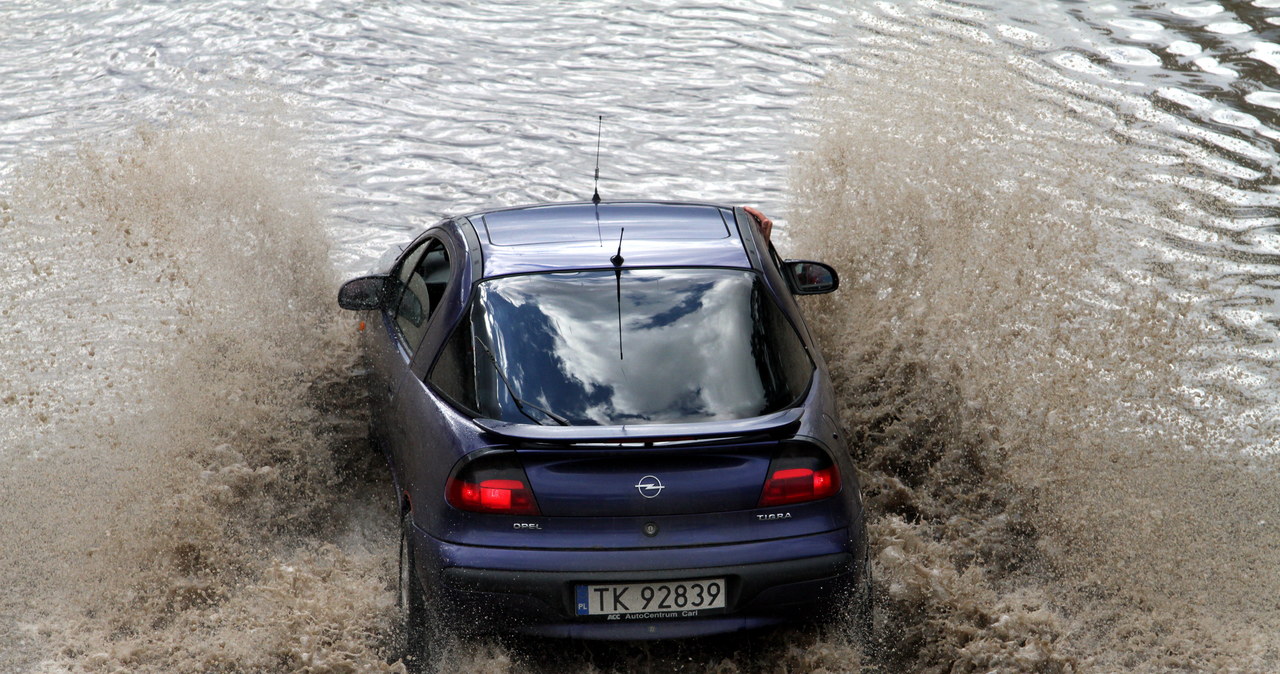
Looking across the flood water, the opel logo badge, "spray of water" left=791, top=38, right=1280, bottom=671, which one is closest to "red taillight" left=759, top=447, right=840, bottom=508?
the opel logo badge

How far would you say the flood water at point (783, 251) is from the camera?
205 inches

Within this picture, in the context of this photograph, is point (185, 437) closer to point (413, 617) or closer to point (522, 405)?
point (413, 617)

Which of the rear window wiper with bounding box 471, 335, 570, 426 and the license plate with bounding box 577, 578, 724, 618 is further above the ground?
the rear window wiper with bounding box 471, 335, 570, 426

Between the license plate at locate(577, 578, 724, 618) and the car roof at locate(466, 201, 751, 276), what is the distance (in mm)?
1342

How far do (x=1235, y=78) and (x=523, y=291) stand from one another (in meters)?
11.1

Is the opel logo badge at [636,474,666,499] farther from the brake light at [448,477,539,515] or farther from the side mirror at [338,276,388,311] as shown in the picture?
the side mirror at [338,276,388,311]

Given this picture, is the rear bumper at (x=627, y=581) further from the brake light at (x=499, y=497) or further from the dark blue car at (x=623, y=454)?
the brake light at (x=499, y=497)

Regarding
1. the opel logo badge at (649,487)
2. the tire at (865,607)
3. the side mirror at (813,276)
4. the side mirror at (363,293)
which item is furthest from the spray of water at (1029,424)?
the side mirror at (363,293)

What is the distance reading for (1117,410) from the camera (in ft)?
22.7

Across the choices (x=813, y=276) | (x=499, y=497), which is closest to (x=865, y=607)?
(x=499, y=497)

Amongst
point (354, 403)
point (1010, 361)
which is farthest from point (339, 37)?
point (1010, 361)

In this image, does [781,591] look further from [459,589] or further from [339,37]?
[339,37]

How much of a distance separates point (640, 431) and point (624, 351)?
0.43 m

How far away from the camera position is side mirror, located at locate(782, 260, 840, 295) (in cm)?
621
